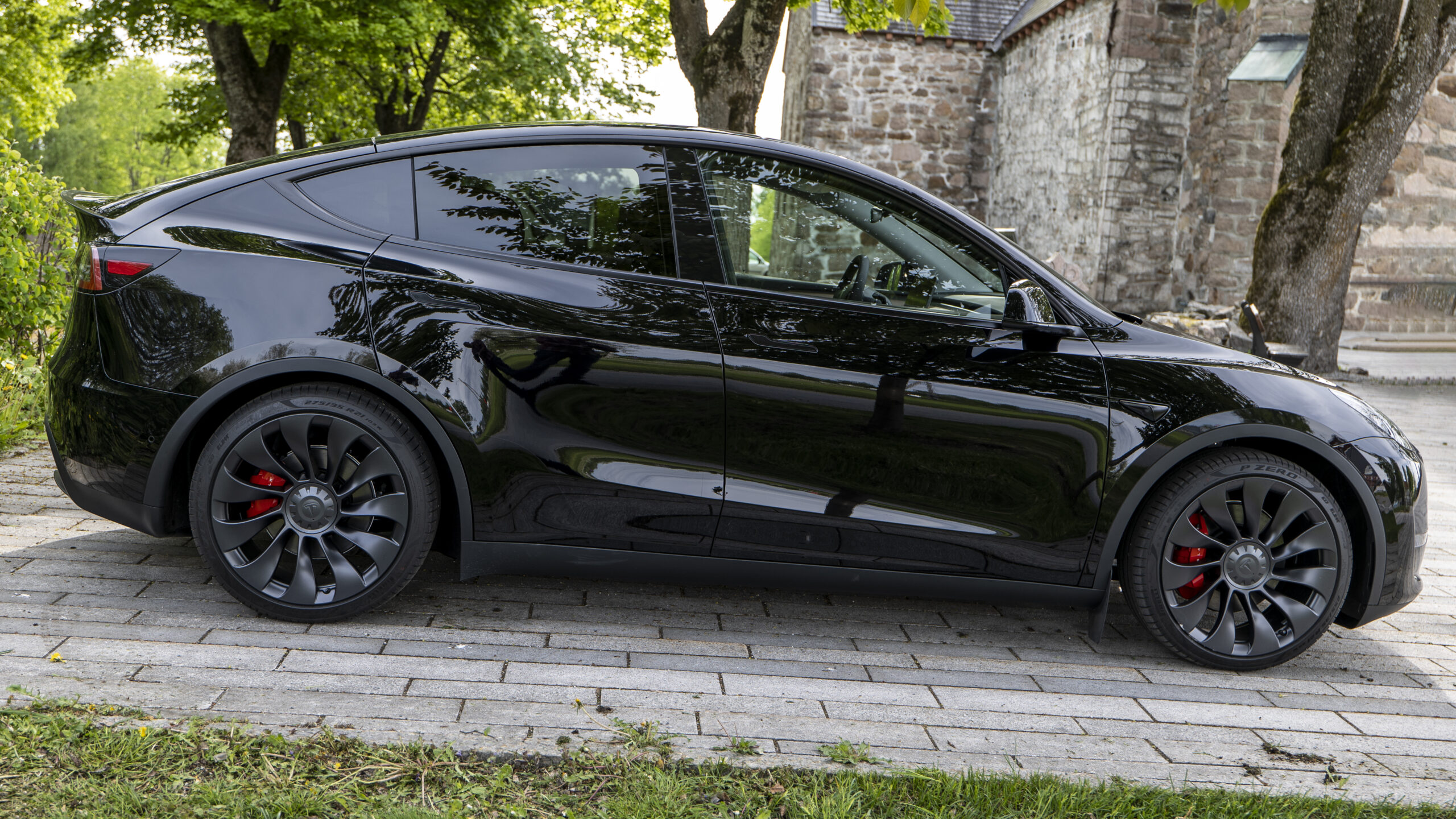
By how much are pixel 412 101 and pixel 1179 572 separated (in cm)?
3068

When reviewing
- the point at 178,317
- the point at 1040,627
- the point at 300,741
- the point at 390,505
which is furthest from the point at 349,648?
the point at 1040,627

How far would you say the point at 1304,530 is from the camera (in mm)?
3643

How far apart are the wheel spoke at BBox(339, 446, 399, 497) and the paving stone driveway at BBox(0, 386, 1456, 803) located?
493mm

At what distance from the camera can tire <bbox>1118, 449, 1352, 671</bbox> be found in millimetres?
3596

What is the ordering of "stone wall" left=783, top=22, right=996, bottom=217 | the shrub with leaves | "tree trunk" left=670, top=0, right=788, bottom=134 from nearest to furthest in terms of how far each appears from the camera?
the shrub with leaves → "tree trunk" left=670, top=0, right=788, bottom=134 → "stone wall" left=783, top=22, right=996, bottom=217

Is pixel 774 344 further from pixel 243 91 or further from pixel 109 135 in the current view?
pixel 109 135

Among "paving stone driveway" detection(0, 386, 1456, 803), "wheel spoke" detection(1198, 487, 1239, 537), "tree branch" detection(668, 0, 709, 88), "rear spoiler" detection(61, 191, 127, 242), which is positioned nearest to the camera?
"paving stone driveway" detection(0, 386, 1456, 803)

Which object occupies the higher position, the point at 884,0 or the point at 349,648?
the point at 884,0

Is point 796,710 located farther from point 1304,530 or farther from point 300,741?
point 1304,530

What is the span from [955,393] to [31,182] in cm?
544

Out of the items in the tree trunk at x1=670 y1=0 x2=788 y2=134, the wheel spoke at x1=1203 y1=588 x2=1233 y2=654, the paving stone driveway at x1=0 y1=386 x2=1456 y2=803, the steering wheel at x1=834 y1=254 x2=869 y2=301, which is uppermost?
the tree trunk at x1=670 y1=0 x2=788 y2=134

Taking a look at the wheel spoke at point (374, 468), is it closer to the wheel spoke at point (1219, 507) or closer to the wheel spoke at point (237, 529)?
the wheel spoke at point (237, 529)

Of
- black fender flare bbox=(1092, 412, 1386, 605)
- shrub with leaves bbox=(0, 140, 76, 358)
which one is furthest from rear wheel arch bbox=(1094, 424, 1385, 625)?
shrub with leaves bbox=(0, 140, 76, 358)

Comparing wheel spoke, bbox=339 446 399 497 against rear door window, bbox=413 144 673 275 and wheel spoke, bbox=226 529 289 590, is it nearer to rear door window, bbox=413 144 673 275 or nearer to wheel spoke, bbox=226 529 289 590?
wheel spoke, bbox=226 529 289 590
